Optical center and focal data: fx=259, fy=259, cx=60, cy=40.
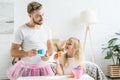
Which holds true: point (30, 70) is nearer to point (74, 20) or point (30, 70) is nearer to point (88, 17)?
point (88, 17)

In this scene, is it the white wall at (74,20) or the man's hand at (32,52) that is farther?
the white wall at (74,20)

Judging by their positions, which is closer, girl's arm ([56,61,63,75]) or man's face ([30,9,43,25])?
man's face ([30,9,43,25])

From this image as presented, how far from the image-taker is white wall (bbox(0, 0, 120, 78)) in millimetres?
5086

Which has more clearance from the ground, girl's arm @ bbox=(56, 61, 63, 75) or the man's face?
the man's face

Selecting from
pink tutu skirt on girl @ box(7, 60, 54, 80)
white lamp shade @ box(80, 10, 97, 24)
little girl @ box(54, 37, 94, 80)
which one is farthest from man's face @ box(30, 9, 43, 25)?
white lamp shade @ box(80, 10, 97, 24)

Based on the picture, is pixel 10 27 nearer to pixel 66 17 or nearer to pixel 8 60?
pixel 8 60

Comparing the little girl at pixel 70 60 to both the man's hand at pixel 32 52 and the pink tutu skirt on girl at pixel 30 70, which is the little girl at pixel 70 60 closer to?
the pink tutu skirt on girl at pixel 30 70

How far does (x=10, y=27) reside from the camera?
5055 mm

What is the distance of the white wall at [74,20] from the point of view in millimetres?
5086

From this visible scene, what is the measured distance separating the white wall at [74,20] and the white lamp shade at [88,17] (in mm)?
338

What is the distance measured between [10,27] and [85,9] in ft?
5.02

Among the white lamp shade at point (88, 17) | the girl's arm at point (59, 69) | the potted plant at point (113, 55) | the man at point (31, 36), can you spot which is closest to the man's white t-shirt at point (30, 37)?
the man at point (31, 36)

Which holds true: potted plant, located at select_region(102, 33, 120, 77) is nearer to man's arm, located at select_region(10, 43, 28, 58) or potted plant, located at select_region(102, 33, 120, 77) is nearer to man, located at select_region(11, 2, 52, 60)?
man, located at select_region(11, 2, 52, 60)

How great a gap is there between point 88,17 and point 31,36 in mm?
2503
